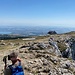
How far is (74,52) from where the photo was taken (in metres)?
86.0

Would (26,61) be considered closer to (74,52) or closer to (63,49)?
(63,49)

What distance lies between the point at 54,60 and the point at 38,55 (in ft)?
9.97

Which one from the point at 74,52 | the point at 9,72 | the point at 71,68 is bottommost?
the point at 74,52

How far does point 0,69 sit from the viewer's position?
25.6 metres

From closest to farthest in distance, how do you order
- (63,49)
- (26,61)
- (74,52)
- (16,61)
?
(16,61) < (26,61) < (63,49) < (74,52)

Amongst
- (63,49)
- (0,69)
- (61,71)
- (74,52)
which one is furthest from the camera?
(74,52)

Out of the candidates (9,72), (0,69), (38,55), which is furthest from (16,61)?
(38,55)

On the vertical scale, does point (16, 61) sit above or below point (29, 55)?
above

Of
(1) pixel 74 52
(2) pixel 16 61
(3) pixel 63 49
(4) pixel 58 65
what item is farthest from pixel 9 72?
(1) pixel 74 52

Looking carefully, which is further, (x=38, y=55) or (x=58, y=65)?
(x=38, y=55)

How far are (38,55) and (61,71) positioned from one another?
263 inches

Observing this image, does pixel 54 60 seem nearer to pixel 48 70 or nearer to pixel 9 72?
pixel 48 70

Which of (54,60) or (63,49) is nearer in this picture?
(54,60)

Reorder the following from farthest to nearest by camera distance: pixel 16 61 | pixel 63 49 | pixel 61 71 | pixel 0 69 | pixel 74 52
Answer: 1. pixel 74 52
2. pixel 63 49
3. pixel 61 71
4. pixel 0 69
5. pixel 16 61
